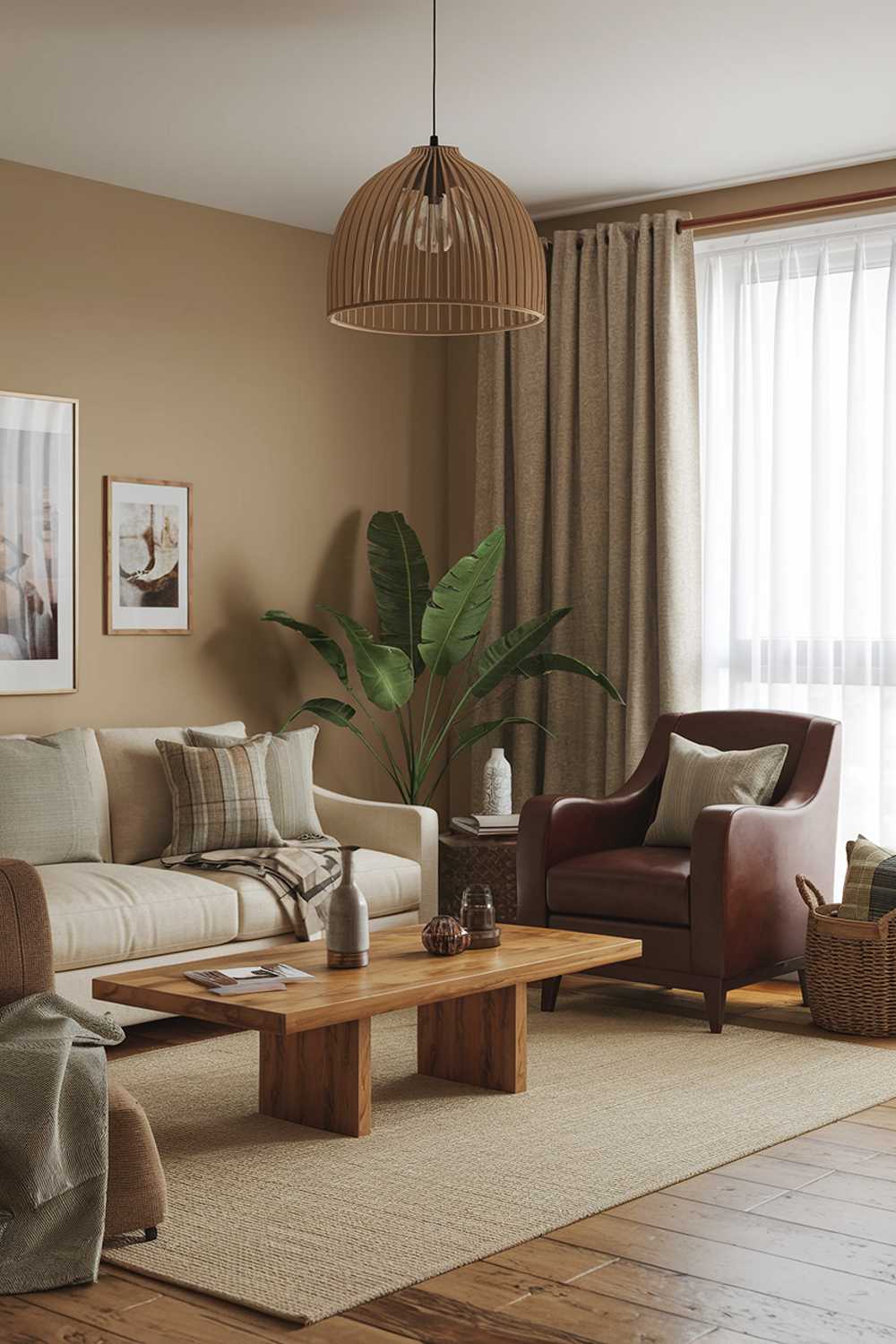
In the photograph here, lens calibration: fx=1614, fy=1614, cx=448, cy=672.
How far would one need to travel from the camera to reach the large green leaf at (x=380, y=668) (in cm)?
586

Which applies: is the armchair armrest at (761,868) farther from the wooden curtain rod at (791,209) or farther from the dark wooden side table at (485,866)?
the wooden curtain rod at (791,209)

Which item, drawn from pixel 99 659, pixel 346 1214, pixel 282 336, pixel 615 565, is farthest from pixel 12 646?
pixel 346 1214

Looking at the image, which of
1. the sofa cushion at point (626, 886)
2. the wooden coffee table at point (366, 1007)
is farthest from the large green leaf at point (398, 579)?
the wooden coffee table at point (366, 1007)

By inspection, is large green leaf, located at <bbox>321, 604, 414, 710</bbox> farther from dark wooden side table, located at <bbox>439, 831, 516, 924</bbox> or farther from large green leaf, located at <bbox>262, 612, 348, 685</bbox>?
dark wooden side table, located at <bbox>439, 831, 516, 924</bbox>

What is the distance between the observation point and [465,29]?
425cm

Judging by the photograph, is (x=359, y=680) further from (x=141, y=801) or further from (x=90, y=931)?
(x=90, y=931)

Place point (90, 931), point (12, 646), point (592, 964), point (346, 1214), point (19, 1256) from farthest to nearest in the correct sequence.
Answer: point (12, 646)
point (90, 931)
point (592, 964)
point (346, 1214)
point (19, 1256)

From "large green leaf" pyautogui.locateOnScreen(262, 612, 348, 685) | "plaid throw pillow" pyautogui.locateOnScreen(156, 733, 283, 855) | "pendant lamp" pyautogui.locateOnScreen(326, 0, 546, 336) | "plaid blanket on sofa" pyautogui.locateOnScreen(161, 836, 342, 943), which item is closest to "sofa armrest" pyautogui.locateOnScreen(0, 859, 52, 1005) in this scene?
"pendant lamp" pyautogui.locateOnScreen(326, 0, 546, 336)

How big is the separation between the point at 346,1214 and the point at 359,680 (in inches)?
139

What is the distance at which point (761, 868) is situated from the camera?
4852 mm

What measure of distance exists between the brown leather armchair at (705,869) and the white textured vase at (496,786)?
620mm

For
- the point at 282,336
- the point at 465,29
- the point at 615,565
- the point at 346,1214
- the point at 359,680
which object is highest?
the point at 465,29

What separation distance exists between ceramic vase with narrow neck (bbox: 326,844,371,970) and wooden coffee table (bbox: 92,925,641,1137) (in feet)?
0.13

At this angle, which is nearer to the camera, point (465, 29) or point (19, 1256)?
point (19, 1256)
